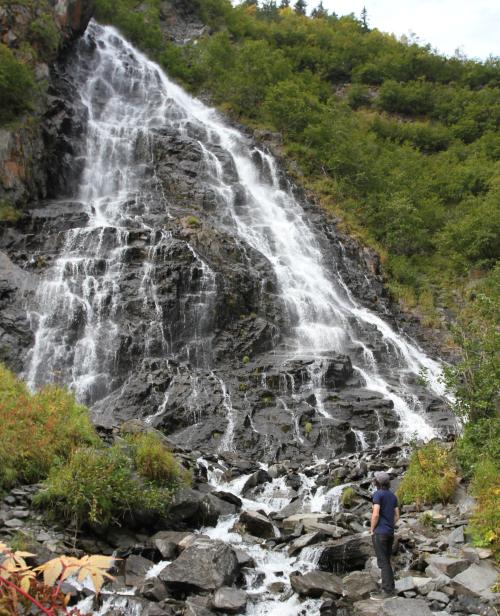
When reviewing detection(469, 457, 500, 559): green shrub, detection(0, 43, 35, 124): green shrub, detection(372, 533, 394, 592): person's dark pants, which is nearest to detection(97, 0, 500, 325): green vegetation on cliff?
detection(0, 43, 35, 124): green shrub

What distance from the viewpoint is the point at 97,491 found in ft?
27.9

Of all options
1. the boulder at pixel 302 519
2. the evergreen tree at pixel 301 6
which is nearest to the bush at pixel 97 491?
the boulder at pixel 302 519

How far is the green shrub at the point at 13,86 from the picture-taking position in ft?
87.0

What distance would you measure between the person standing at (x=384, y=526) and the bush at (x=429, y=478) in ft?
8.63

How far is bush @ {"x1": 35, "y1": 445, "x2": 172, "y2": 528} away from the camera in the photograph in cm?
837

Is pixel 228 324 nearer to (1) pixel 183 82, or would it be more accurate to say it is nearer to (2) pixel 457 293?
(2) pixel 457 293

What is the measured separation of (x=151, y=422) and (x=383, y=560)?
10.3 metres

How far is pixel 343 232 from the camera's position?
31.1 metres

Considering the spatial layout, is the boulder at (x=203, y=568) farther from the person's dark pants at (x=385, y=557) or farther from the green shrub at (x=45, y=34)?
the green shrub at (x=45, y=34)

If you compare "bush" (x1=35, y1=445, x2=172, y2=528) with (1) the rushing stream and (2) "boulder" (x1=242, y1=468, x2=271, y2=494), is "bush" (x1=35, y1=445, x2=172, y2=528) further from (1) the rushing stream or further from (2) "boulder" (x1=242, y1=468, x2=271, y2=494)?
(2) "boulder" (x1=242, y1=468, x2=271, y2=494)

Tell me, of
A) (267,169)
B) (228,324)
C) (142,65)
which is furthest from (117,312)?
(142,65)

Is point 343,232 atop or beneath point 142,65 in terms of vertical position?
beneath

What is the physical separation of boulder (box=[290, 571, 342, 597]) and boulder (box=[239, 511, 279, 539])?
1895mm

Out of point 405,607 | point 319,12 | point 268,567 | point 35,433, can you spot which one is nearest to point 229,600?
point 268,567
